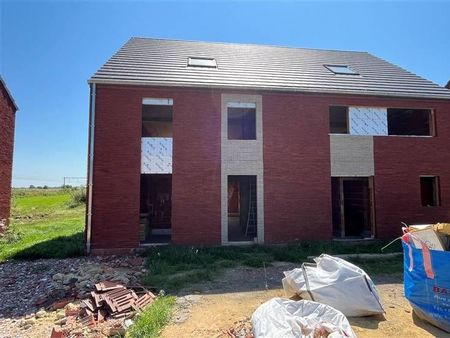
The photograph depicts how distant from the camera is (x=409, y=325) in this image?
4.62 m

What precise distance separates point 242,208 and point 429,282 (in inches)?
347

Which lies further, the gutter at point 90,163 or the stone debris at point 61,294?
the gutter at point 90,163

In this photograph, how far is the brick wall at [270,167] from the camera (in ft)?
30.3

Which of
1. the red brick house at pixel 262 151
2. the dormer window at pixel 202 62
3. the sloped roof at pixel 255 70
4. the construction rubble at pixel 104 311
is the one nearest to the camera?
the construction rubble at pixel 104 311

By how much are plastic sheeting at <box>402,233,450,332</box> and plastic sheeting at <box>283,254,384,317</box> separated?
59cm

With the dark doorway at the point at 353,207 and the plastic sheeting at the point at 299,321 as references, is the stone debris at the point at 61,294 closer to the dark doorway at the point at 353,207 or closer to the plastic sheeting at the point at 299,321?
the plastic sheeting at the point at 299,321

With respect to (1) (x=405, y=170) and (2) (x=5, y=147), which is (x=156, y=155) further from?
(1) (x=405, y=170)

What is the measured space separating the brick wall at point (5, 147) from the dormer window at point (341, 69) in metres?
14.2

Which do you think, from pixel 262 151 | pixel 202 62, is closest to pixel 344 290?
pixel 262 151

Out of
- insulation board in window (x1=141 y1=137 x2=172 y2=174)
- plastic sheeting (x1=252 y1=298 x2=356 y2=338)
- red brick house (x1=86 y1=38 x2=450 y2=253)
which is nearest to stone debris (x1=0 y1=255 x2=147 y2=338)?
red brick house (x1=86 y1=38 x2=450 y2=253)

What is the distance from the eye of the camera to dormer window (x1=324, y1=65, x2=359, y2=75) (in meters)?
12.4

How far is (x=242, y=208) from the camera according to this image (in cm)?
1296

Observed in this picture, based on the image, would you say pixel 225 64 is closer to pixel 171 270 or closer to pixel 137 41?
pixel 137 41

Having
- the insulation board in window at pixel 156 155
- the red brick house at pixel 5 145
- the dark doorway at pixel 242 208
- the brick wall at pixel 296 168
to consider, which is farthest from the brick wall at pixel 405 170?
the red brick house at pixel 5 145
